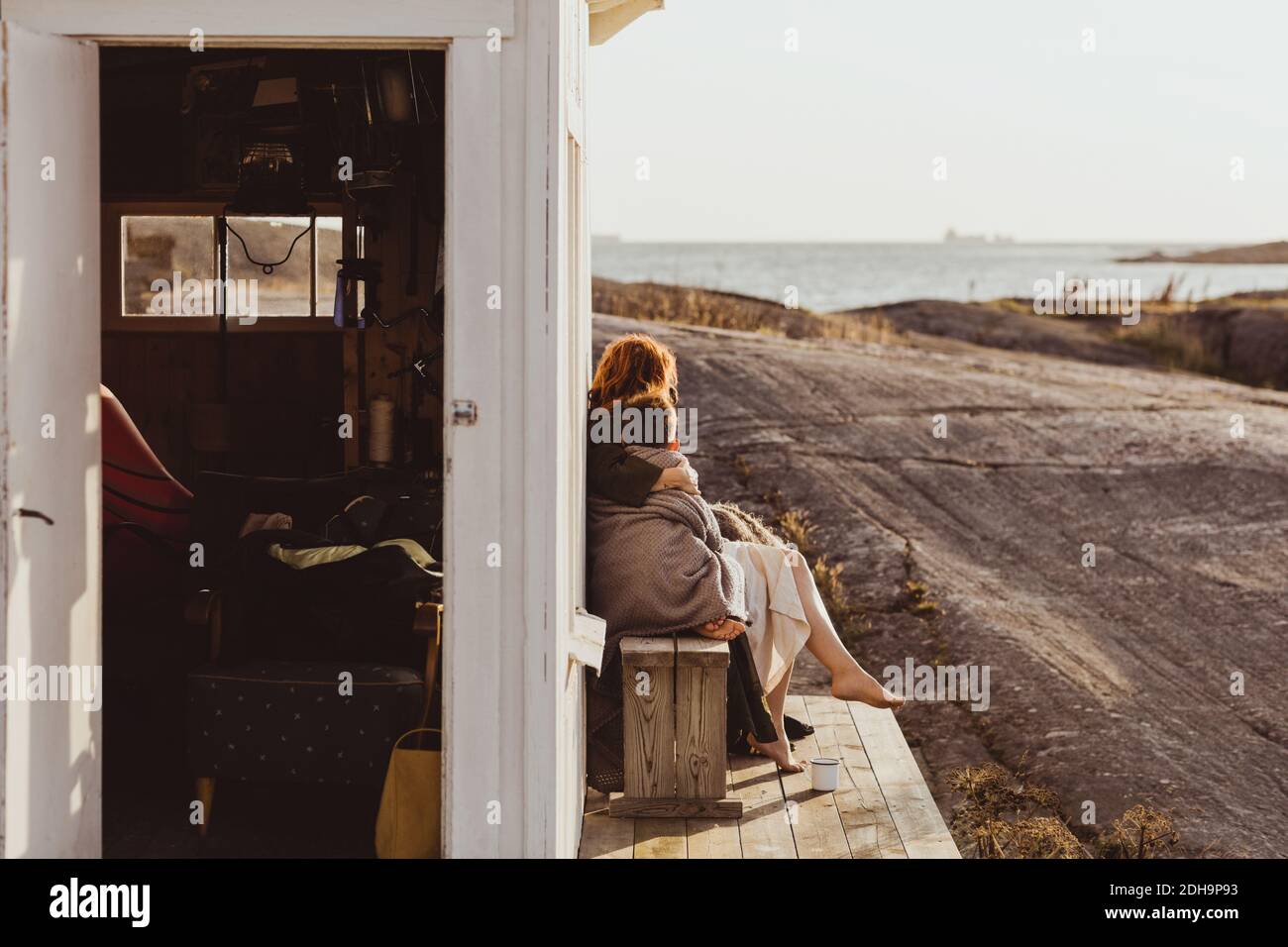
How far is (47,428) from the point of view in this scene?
12.0ft

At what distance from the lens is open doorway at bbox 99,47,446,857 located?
454 centimetres

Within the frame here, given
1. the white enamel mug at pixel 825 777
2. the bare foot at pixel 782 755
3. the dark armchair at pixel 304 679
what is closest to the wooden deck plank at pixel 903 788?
the white enamel mug at pixel 825 777

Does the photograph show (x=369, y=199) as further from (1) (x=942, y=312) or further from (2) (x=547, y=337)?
(1) (x=942, y=312)

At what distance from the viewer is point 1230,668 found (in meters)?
7.97

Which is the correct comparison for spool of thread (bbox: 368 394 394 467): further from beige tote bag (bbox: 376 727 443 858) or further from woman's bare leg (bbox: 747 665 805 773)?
beige tote bag (bbox: 376 727 443 858)

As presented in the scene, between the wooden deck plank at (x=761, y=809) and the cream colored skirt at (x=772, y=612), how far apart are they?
28 cm

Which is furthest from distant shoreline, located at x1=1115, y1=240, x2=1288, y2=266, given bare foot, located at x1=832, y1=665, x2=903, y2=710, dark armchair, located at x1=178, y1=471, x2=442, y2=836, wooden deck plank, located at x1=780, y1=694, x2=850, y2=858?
dark armchair, located at x1=178, y1=471, x2=442, y2=836

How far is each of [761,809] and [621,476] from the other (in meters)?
1.17

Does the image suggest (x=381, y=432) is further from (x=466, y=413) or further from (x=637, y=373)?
(x=466, y=413)

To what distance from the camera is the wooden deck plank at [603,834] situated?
4.52m

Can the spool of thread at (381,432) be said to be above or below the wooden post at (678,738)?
above

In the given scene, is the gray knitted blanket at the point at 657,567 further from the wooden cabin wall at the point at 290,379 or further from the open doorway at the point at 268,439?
the wooden cabin wall at the point at 290,379

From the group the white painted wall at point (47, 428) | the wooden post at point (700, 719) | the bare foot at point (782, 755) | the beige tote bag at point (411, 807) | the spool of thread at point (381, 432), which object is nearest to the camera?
the white painted wall at point (47, 428)
